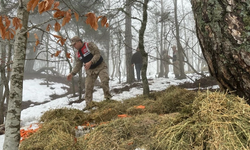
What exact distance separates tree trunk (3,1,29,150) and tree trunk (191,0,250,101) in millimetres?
2115

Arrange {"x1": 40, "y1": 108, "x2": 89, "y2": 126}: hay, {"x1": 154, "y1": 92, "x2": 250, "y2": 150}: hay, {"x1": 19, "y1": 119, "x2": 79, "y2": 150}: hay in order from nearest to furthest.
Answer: {"x1": 154, "y1": 92, "x2": 250, "y2": 150}: hay, {"x1": 19, "y1": 119, "x2": 79, "y2": 150}: hay, {"x1": 40, "y1": 108, "x2": 89, "y2": 126}: hay

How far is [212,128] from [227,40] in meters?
1.03

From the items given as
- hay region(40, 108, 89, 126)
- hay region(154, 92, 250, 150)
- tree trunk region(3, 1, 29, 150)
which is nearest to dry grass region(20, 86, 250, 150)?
hay region(154, 92, 250, 150)

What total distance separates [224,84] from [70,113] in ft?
8.77

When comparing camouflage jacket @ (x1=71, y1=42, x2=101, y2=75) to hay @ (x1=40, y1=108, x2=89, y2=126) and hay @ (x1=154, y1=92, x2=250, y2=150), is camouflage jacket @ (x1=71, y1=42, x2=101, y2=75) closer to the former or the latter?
hay @ (x1=40, y1=108, x2=89, y2=126)

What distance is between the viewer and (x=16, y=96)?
2.09 meters

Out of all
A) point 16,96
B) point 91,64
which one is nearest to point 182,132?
point 16,96

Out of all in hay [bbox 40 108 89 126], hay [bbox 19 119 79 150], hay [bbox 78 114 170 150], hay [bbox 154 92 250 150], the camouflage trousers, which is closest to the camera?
hay [bbox 154 92 250 150]

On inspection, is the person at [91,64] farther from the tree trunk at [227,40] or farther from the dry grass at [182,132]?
the tree trunk at [227,40]

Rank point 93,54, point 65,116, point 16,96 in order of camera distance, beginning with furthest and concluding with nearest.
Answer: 1. point 93,54
2. point 65,116
3. point 16,96

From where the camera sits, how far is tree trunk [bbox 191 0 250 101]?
1.73m

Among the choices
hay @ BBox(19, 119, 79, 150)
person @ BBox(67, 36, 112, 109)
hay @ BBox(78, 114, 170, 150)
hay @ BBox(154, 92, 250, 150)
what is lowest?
hay @ BBox(19, 119, 79, 150)

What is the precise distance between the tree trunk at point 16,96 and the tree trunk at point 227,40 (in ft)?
6.94

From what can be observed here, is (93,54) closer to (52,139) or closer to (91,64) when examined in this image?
(91,64)
